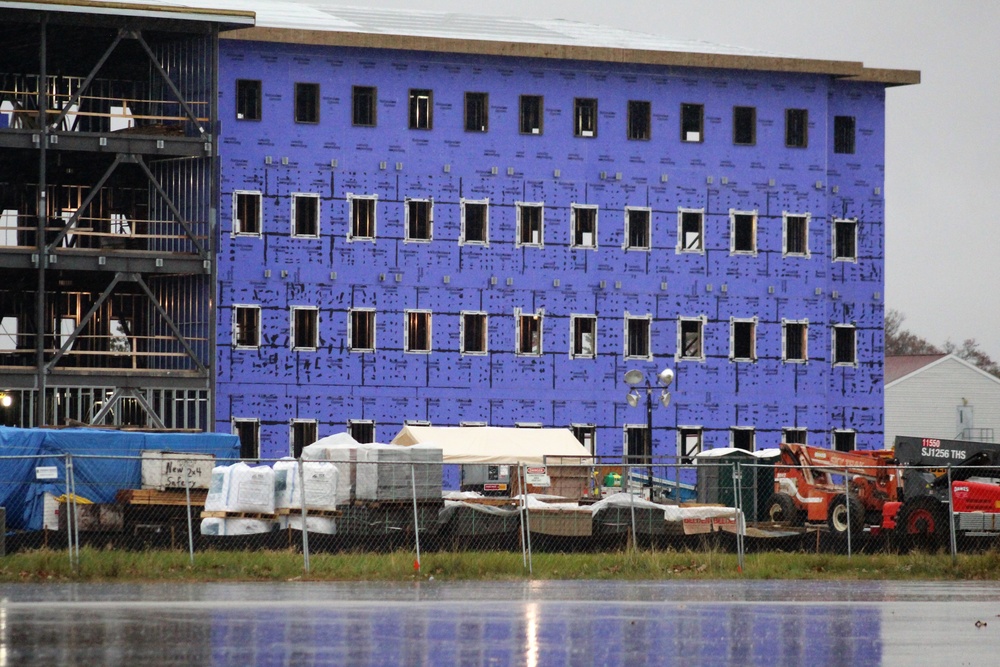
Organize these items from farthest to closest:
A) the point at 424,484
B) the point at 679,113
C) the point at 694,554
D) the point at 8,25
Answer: the point at 679,113
the point at 8,25
the point at 424,484
the point at 694,554

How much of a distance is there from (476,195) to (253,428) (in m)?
10.3

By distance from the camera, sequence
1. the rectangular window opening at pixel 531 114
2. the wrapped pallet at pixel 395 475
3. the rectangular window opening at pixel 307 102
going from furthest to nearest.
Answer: the rectangular window opening at pixel 531 114, the rectangular window opening at pixel 307 102, the wrapped pallet at pixel 395 475

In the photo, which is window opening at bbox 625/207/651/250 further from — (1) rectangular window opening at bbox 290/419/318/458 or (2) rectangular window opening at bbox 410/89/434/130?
(1) rectangular window opening at bbox 290/419/318/458

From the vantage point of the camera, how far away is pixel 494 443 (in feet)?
163

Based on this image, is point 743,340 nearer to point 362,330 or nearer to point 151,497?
point 362,330

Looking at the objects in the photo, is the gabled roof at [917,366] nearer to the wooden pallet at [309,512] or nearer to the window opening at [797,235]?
the window opening at [797,235]

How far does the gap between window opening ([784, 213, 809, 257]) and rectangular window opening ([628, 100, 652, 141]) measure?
568 cm

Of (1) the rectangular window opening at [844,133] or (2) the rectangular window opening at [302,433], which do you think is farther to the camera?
(1) the rectangular window opening at [844,133]

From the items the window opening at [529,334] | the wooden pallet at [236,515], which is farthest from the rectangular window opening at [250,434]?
the wooden pallet at [236,515]

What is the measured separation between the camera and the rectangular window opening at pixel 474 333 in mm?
56469

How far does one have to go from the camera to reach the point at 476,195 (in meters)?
56.7

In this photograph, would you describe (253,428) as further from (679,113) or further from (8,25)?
(679,113)

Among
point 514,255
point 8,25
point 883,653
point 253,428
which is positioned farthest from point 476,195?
point 883,653

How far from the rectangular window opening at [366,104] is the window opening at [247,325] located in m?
6.86
